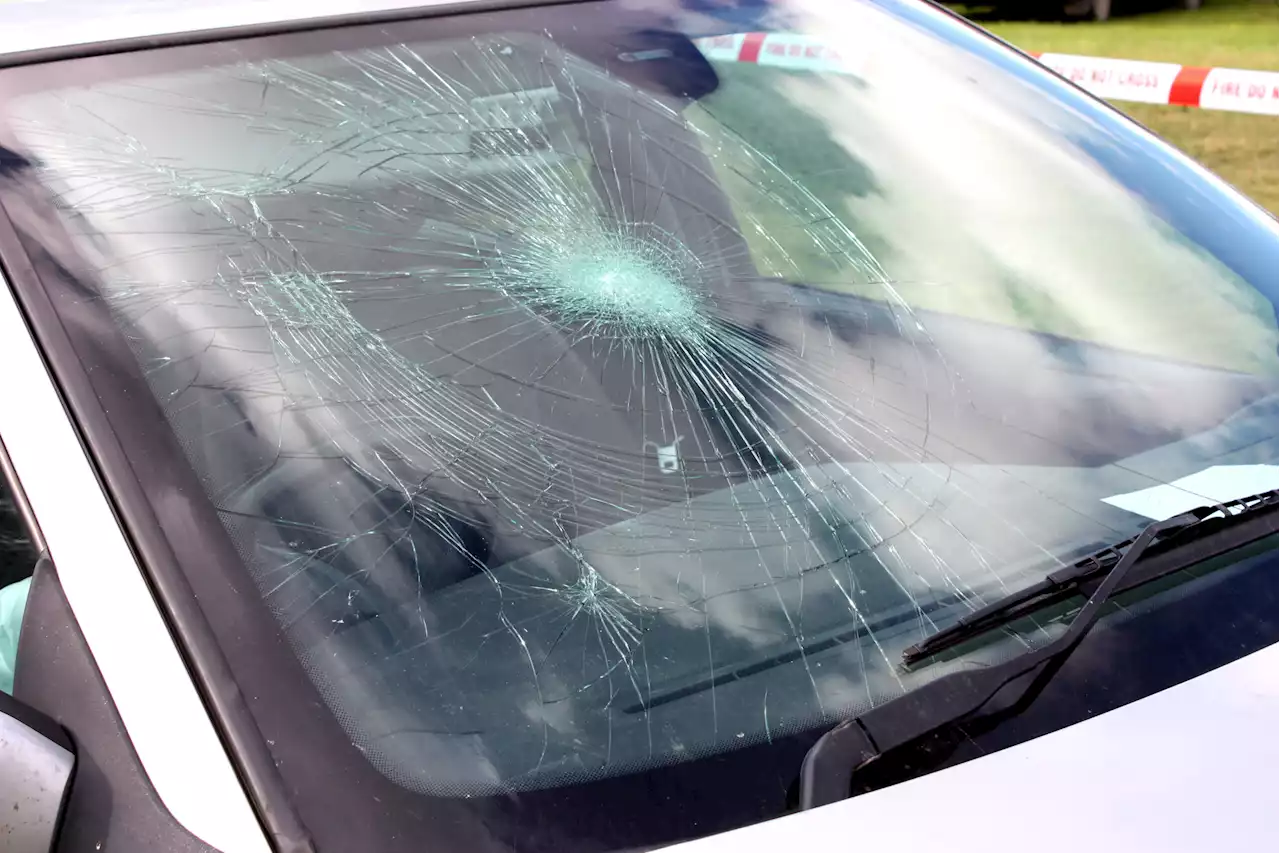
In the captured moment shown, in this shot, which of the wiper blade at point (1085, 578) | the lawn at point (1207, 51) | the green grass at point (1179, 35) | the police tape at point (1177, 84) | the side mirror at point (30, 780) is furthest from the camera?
the green grass at point (1179, 35)

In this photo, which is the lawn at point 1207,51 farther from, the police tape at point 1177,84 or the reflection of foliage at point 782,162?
the reflection of foliage at point 782,162

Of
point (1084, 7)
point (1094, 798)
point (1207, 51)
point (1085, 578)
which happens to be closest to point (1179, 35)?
point (1207, 51)

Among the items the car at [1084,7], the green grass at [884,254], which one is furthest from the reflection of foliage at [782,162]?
the car at [1084,7]

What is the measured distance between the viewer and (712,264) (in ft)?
5.57

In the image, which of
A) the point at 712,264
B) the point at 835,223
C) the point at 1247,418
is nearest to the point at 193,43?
the point at 712,264

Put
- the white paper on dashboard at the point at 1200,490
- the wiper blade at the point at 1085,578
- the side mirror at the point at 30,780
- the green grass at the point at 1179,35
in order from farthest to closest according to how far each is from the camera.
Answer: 1. the green grass at the point at 1179,35
2. the white paper on dashboard at the point at 1200,490
3. the wiper blade at the point at 1085,578
4. the side mirror at the point at 30,780

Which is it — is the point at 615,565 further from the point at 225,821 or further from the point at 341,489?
the point at 225,821

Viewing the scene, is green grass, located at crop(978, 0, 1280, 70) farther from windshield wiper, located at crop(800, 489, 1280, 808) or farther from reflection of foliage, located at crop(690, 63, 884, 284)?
windshield wiper, located at crop(800, 489, 1280, 808)

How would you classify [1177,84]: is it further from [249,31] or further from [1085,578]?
[1085,578]

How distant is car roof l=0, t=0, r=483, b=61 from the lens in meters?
1.63

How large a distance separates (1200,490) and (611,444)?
2.28ft

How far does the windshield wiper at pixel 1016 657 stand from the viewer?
3.52ft

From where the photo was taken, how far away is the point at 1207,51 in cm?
917

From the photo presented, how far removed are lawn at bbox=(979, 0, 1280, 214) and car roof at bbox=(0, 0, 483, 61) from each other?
3.11m
